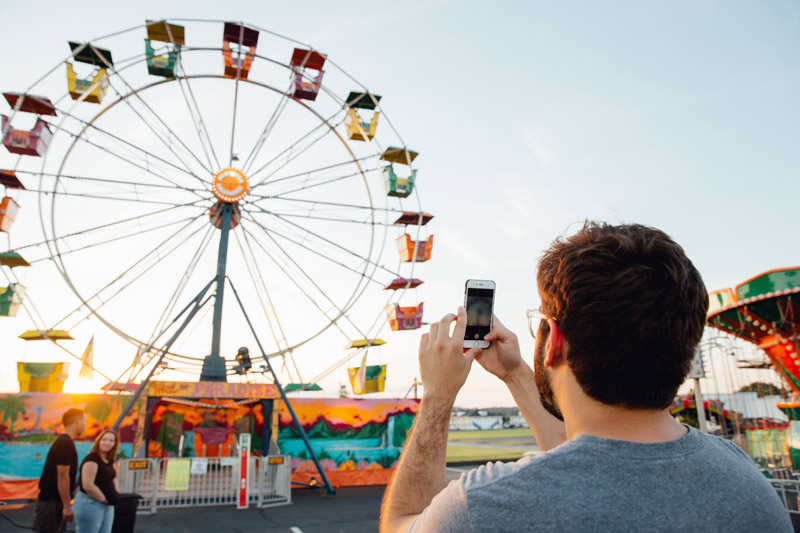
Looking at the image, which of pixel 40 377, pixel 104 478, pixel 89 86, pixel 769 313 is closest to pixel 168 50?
pixel 89 86

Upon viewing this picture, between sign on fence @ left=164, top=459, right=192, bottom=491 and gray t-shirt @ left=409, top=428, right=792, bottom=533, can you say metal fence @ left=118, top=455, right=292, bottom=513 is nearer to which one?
sign on fence @ left=164, top=459, right=192, bottom=491

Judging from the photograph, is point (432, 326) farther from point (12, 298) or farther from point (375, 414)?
point (375, 414)

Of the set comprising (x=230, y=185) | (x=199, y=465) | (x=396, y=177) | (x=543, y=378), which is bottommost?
(x=199, y=465)

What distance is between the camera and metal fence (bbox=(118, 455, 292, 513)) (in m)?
11.0

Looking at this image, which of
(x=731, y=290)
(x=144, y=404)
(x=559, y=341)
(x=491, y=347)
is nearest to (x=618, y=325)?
(x=559, y=341)

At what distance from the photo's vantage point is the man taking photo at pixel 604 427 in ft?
3.04

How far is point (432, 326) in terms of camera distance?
1.36 meters

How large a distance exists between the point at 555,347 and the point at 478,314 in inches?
18.9

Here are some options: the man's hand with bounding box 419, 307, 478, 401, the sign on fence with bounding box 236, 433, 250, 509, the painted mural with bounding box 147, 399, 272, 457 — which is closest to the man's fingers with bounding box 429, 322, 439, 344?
the man's hand with bounding box 419, 307, 478, 401

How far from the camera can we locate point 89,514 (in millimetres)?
4805

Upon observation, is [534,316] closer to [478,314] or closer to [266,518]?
[478,314]

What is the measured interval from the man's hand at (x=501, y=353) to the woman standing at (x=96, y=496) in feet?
15.4

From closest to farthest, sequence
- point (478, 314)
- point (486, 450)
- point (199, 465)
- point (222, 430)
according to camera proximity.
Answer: point (478, 314), point (199, 465), point (222, 430), point (486, 450)

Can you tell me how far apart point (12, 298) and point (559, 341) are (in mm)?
14766
